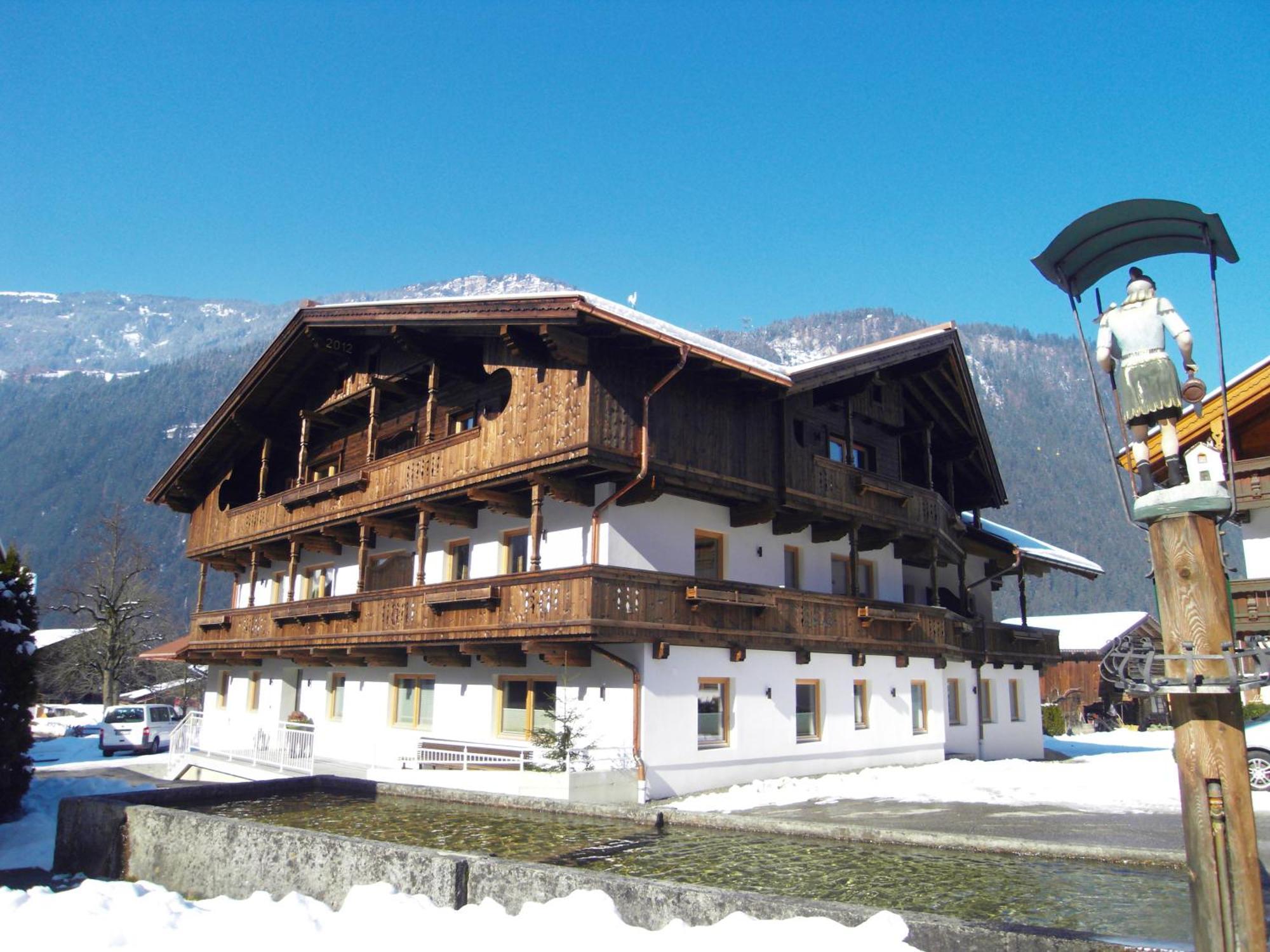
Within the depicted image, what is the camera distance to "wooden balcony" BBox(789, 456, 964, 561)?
2189 cm

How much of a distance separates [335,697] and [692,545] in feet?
42.1

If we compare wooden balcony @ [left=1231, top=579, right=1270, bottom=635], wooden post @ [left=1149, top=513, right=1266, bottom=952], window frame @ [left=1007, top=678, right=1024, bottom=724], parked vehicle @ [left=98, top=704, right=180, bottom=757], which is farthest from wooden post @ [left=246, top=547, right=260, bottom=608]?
wooden post @ [left=1149, top=513, right=1266, bottom=952]

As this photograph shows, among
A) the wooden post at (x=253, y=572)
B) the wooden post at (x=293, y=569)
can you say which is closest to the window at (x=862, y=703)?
the wooden post at (x=293, y=569)

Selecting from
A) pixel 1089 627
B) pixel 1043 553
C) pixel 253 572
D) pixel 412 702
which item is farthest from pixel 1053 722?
pixel 253 572

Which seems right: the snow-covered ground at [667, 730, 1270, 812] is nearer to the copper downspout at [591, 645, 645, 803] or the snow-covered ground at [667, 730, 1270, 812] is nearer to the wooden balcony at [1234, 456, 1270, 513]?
the copper downspout at [591, 645, 645, 803]

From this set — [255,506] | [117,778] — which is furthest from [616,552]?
[117,778]

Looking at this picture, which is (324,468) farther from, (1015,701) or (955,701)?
(1015,701)

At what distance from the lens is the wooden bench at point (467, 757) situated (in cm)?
1788

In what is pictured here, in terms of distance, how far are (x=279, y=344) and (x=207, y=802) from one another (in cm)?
1674

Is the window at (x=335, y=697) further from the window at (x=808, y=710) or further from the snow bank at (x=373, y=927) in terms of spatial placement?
the snow bank at (x=373, y=927)

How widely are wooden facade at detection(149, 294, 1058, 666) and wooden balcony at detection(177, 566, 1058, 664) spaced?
0.15 ft

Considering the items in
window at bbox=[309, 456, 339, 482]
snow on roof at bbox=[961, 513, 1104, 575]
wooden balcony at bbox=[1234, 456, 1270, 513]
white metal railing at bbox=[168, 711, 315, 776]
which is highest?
window at bbox=[309, 456, 339, 482]

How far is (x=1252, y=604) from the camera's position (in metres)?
15.4

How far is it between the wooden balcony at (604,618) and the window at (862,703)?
2.93ft
